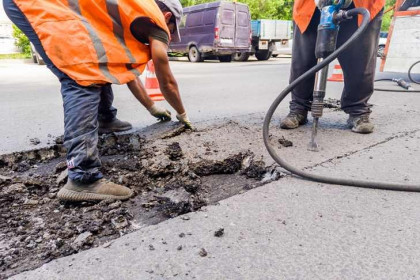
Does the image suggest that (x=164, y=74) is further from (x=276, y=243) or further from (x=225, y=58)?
(x=225, y=58)

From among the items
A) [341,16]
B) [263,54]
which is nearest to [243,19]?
[263,54]

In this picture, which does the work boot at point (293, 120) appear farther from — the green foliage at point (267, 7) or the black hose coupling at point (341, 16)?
the green foliage at point (267, 7)

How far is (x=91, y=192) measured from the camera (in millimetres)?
1740

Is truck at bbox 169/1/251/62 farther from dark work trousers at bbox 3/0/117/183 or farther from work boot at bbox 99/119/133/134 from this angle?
dark work trousers at bbox 3/0/117/183

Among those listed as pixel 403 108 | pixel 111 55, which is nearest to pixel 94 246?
pixel 111 55

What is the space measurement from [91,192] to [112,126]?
1321mm

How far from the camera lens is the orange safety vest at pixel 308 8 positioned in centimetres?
257

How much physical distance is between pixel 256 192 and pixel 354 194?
1.71 feet

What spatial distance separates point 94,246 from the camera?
1354mm

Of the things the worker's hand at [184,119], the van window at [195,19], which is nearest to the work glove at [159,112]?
the worker's hand at [184,119]

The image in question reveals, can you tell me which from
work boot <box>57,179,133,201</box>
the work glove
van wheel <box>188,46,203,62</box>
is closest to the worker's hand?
the work glove

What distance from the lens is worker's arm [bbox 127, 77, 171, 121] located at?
3135mm

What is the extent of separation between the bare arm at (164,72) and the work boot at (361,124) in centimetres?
151

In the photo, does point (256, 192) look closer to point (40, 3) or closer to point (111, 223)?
point (111, 223)
